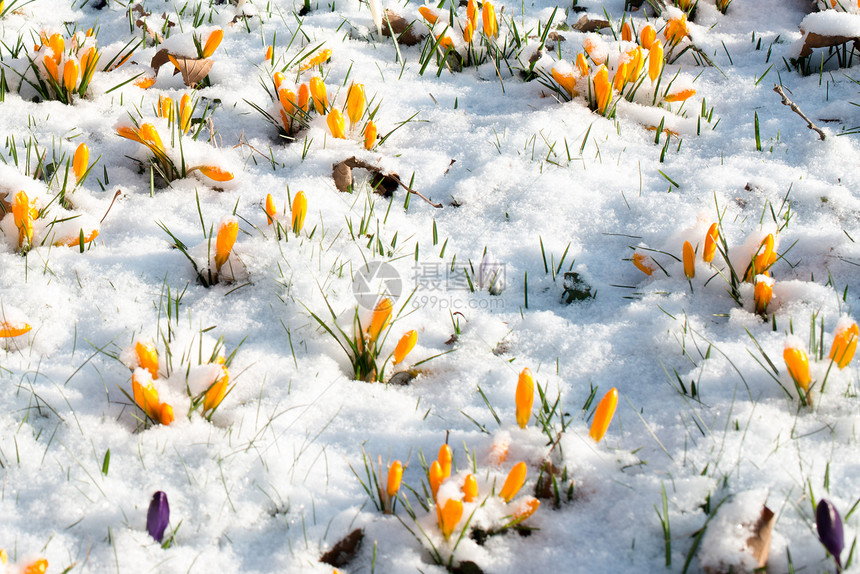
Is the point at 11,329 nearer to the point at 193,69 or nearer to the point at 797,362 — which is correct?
the point at 193,69


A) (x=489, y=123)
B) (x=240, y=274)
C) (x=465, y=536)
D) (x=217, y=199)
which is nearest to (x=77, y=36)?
(x=217, y=199)

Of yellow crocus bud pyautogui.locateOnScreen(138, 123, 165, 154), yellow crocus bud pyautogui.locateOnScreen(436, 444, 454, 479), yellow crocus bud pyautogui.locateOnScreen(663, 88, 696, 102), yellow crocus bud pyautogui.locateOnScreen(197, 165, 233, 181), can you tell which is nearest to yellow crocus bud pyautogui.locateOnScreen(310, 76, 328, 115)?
yellow crocus bud pyautogui.locateOnScreen(197, 165, 233, 181)

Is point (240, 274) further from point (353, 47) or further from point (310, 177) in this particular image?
point (353, 47)

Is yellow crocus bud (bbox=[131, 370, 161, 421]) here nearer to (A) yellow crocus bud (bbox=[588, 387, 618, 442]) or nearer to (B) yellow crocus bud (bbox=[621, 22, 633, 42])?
(A) yellow crocus bud (bbox=[588, 387, 618, 442])

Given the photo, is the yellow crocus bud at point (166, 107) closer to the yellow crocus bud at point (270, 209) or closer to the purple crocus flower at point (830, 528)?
the yellow crocus bud at point (270, 209)

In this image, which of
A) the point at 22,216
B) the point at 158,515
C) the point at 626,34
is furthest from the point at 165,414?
the point at 626,34

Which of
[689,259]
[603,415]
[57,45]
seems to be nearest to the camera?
[603,415]

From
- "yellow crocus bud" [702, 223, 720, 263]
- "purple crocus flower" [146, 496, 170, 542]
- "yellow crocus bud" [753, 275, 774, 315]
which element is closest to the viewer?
"purple crocus flower" [146, 496, 170, 542]
